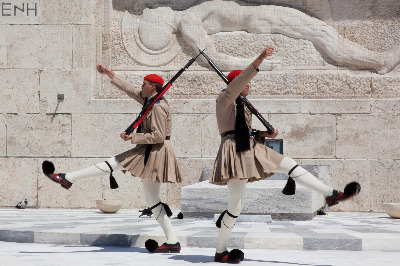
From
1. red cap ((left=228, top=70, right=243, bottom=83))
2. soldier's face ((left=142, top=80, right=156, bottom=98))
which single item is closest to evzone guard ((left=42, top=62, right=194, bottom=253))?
soldier's face ((left=142, top=80, right=156, bottom=98))

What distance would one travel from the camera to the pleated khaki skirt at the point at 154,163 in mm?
5883

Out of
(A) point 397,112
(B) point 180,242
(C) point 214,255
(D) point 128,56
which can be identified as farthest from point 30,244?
(A) point 397,112

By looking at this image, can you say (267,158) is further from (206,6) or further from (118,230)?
(206,6)

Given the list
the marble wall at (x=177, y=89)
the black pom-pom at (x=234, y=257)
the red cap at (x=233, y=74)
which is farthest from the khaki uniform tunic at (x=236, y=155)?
the marble wall at (x=177, y=89)

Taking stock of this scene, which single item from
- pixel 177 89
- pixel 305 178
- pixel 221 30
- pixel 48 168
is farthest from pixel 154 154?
pixel 221 30

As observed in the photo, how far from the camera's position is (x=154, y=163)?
5922mm

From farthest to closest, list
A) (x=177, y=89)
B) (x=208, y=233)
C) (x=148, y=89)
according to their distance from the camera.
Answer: (x=177, y=89), (x=208, y=233), (x=148, y=89)

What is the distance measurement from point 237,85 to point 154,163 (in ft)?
3.83

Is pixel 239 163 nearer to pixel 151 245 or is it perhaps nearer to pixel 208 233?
pixel 151 245

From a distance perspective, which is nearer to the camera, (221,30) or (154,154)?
(154,154)

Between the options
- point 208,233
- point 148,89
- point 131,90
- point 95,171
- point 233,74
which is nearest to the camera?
point 233,74

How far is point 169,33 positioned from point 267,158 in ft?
21.5

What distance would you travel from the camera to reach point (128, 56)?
1162cm

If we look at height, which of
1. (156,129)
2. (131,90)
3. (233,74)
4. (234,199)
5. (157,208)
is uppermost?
(233,74)
